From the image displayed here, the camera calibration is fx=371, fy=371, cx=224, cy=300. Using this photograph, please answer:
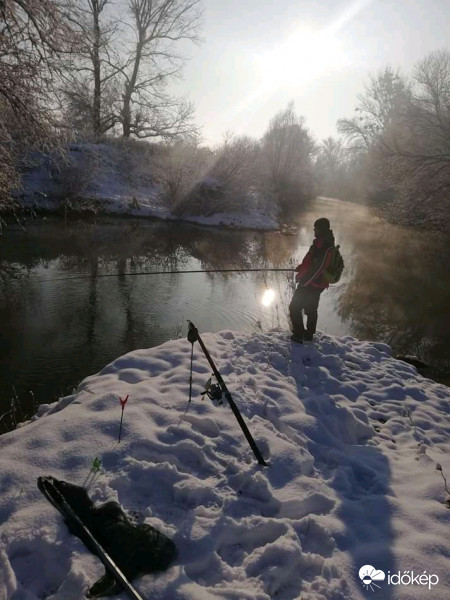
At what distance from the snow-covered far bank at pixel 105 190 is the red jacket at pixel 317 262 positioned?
53.4 feet

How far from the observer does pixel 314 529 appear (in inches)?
112

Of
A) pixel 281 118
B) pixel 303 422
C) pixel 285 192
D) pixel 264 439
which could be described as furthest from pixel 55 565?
pixel 281 118

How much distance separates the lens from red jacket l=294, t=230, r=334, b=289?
6414mm

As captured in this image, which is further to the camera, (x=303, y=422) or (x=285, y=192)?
(x=285, y=192)

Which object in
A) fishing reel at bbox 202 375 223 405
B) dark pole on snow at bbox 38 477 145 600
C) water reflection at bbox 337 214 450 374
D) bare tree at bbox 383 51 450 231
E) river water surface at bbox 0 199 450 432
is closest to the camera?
dark pole on snow at bbox 38 477 145 600

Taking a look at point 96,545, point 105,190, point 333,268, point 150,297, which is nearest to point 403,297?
point 333,268

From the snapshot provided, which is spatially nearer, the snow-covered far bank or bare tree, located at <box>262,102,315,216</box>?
the snow-covered far bank

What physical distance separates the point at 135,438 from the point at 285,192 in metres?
40.8

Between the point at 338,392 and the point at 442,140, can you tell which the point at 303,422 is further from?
the point at 442,140

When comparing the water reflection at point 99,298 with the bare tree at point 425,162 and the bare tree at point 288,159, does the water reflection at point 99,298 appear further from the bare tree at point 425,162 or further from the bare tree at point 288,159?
the bare tree at point 288,159

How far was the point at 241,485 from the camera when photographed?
10.7 feet

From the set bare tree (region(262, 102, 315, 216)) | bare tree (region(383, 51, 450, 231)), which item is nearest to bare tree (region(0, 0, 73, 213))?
bare tree (region(383, 51, 450, 231))

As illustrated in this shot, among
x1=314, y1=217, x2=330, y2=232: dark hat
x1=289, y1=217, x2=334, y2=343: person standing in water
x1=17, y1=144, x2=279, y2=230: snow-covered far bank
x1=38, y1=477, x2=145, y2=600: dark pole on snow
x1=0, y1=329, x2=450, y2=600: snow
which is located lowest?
x1=0, y1=329, x2=450, y2=600: snow

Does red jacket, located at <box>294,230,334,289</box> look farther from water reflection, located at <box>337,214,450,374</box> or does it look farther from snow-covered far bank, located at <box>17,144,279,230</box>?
snow-covered far bank, located at <box>17,144,279,230</box>
